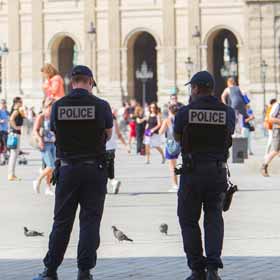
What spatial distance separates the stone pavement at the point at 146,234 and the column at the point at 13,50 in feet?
175

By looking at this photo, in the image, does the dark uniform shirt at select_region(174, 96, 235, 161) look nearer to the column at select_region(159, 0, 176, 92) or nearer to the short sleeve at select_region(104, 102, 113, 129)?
the short sleeve at select_region(104, 102, 113, 129)

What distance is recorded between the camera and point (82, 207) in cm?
1195

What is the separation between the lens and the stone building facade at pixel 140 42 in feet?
244

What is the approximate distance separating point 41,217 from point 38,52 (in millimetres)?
61978

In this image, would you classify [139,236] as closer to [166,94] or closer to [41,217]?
[41,217]

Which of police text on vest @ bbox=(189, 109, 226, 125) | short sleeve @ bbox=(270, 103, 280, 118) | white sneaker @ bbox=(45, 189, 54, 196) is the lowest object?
white sneaker @ bbox=(45, 189, 54, 196)

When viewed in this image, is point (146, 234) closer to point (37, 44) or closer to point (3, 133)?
point (3, 133)

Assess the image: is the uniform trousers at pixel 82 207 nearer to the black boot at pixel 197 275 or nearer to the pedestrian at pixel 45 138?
the black boot at pixel 197 275

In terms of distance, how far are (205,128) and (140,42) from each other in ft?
233

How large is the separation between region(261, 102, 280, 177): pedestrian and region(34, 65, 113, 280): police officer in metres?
15.0

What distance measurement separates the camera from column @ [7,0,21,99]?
80812mm

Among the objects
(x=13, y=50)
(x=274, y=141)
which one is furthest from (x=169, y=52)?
(x=274, y=141)

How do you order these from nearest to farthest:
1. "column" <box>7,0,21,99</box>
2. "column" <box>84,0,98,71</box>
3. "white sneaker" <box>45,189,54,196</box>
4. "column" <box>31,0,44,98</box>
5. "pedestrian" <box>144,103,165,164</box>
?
"white sneaker" <box>45,189,54,196</box>
"pedestrian" <box>144,103,165,164</box>
"column" <box>84,0,98,71</box>
"column" <box>31,0,44,98</box>
"column" <box>7,0,21,99</box>

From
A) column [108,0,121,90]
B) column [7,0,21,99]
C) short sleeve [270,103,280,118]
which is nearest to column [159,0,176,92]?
column [108,0,121,90]
